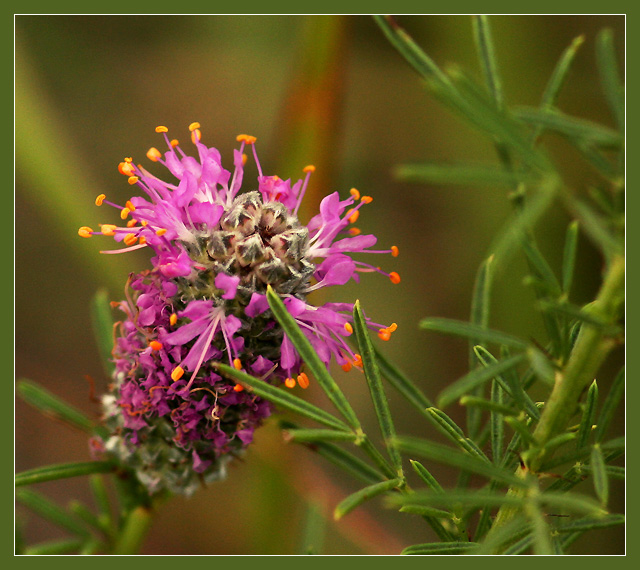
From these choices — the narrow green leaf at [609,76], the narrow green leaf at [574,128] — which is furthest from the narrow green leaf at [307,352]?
the narrow green leaf at [609,76]

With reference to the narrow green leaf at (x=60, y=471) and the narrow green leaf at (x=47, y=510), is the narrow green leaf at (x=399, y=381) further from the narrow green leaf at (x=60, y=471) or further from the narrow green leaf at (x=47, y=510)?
the narrow green leaf at (x=47, y=510)

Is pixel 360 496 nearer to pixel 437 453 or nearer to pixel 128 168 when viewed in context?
pixel 437 453

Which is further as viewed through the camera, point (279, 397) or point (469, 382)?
point (279, 397)

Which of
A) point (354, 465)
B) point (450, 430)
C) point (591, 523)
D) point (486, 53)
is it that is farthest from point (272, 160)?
point (591, 523)

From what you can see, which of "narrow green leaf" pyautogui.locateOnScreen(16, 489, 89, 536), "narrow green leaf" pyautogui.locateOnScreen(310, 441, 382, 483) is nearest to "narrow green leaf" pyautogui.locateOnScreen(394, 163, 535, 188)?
"narrow green leaf" pyautogui.locateOnScreen(310, 441, 382, 483)

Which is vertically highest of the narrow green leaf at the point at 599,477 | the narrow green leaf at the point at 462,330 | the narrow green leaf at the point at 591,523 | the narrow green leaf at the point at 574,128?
the narrow green leaf at the point at 574,128

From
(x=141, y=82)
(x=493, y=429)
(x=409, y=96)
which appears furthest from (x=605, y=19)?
(x=493, y=429)
